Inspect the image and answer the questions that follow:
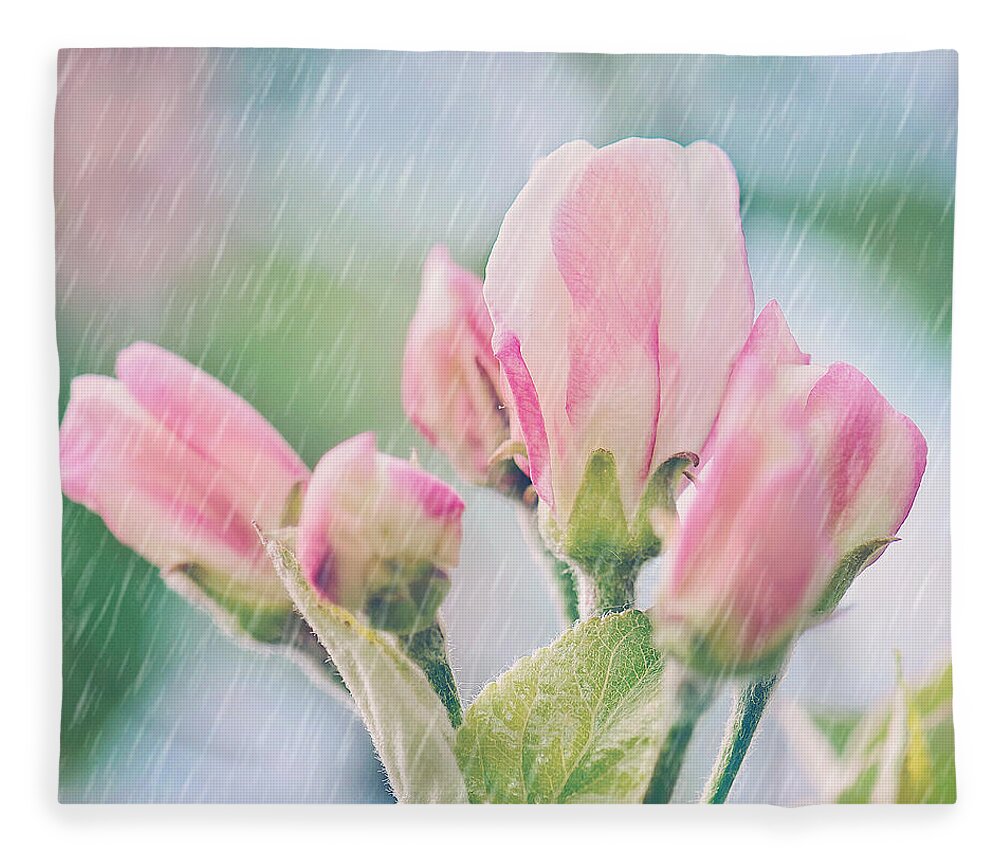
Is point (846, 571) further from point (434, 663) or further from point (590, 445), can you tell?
point (434, 663)

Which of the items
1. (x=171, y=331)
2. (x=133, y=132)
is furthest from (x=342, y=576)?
(x=133, y=132)

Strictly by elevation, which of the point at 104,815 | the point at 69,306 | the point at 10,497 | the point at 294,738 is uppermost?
the point at 69,306

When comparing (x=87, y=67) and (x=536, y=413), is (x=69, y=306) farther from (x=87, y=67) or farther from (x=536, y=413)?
(x=536, y=413)

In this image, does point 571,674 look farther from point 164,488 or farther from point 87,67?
point 87,67

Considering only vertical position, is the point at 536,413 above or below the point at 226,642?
above

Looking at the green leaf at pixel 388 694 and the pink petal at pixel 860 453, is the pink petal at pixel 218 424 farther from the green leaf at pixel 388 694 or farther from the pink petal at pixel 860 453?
the pink petal at pixel 860 453

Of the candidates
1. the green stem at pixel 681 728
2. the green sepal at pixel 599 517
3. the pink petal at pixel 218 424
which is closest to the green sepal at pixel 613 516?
the green sepal at pixel 599 517

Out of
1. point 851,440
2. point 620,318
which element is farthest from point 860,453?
point 620,318
